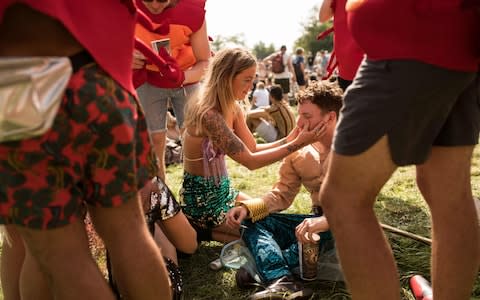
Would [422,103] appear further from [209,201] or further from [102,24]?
[209,201]

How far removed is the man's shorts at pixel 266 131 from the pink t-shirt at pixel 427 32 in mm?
4481

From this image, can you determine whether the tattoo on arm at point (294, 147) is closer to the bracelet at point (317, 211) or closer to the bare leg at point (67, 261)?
the bracelet at point (317, 211)

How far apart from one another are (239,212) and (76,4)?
57.5 inches

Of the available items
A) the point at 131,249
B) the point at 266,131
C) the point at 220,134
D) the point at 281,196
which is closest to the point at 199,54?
the point at 220,134

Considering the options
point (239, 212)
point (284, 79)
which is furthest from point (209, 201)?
point (284, 79)

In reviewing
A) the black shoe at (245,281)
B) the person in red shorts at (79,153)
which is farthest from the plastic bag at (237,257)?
the person in red shorts at (79,153)

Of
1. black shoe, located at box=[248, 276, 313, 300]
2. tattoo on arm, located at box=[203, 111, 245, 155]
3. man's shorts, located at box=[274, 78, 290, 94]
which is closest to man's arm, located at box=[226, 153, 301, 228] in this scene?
tattoo on arm, located at box=[203, 111, 245, 155]

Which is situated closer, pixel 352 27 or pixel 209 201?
pixel 352 27

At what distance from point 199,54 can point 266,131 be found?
10.1ft

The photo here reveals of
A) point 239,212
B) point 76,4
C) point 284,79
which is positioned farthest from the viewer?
point 284,79

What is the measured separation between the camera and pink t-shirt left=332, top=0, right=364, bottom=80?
187cm

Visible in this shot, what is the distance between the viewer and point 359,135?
119cm

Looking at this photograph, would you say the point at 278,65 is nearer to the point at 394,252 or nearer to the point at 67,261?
the point at 394,252

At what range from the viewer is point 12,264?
1.59 metres
